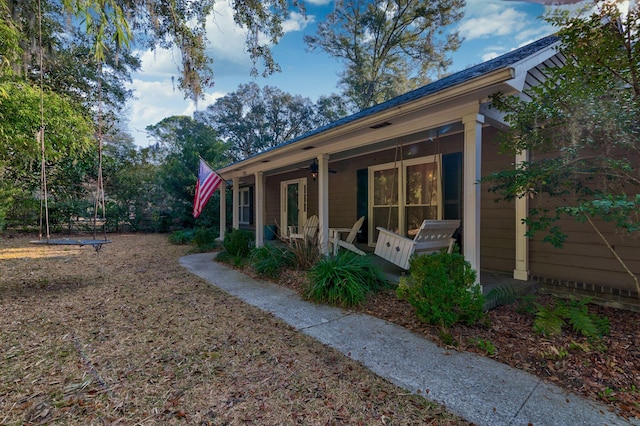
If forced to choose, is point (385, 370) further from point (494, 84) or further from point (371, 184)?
point (371, 184)

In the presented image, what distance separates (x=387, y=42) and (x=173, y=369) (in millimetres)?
18558

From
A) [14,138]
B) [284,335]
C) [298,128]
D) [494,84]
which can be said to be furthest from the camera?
[298,128]

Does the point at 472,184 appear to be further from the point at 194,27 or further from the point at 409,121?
the point at 194,27

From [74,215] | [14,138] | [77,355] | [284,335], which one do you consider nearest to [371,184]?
[284,335]

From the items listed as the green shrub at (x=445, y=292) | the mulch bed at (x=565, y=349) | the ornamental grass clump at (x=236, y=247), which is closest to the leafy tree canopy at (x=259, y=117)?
the ornamental grass clump at (x=236, y=247)

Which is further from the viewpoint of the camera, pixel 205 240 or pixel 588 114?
pixel 205 240

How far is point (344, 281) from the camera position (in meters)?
4.04

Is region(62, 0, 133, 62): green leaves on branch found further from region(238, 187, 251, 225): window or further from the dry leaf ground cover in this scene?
region(238, 187, 251, 225): window

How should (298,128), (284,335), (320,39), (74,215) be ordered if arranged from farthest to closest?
(298,128)
(320,39)
(74,215)
(284,335)

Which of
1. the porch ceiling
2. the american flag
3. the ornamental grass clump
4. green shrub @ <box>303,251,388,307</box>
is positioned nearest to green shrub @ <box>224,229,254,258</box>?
the ornamental grass clump

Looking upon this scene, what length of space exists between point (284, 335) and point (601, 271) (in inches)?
151

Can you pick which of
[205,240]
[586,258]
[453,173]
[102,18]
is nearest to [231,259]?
[205,240]

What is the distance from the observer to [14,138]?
6.56 meters

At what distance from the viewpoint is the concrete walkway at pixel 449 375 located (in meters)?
1.88
